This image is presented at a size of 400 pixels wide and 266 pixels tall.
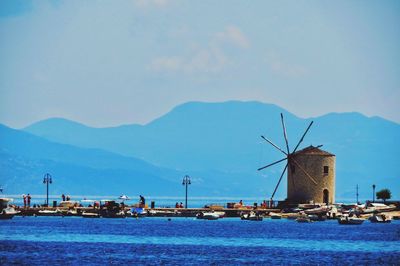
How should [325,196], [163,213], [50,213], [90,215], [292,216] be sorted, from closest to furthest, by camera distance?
[292,216]
[325,196]
[90,215]
[50,213]
[163,213]

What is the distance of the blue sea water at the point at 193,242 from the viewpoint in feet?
202

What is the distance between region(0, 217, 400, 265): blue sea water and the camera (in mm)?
61656

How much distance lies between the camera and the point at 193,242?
77062 mm

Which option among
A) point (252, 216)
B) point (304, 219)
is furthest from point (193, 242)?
point (252, 216)

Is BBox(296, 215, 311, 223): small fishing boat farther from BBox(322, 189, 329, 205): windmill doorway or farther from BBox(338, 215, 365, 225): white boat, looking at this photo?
BBox(322, 189, 329, 205): windmill doorway

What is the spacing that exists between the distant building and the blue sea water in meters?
3.86

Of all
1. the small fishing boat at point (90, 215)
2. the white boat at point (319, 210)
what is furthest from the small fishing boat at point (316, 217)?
the small fishing boat at point (90, 215)

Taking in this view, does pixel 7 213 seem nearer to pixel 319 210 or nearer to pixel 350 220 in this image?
pixel 319 210

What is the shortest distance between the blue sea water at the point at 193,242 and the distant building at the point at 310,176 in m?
3.86

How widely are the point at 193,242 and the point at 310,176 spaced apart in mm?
36253

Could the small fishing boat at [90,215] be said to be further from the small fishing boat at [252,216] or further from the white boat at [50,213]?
the small fishing boat at [252,216]

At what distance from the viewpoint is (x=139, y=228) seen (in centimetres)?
9450

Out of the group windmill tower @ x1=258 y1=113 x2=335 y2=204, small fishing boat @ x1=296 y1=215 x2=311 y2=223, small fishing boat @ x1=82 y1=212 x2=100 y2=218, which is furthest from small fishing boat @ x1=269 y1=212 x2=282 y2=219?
small fishing boat @ x1=82 y1=212 x2=100 y2=218

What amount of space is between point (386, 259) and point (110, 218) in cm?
5583
